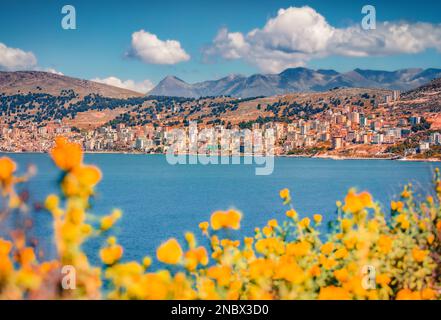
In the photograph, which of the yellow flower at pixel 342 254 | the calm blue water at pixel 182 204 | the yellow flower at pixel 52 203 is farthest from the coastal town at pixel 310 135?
the yellow flower at pixel 52 203

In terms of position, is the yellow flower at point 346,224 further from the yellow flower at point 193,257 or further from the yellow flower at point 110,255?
the yellow flower at point 110,255

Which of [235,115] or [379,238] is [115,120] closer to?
[235,115]

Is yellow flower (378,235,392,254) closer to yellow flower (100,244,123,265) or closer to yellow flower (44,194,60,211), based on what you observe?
yellow flower (100,244,123,265)

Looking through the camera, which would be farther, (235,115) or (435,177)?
(235,115)

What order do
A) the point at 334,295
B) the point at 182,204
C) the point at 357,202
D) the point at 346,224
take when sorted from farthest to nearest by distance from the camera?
the point at 182,204 < the point at 346,224 < the point at 357,202 < the point at 334,295

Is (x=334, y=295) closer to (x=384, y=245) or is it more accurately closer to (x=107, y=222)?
(x=384, y=245)

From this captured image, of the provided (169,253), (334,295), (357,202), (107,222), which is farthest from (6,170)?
(357,202)

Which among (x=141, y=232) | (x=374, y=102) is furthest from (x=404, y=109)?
(x=141, y=232)
